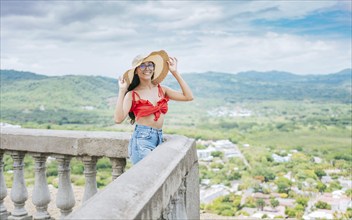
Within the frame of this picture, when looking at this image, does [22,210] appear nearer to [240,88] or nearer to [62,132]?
[62,132]

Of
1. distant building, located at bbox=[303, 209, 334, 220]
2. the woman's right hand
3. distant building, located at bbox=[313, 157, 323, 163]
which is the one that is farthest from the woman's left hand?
distant building, located at bbox=[313, 157, 323, 163]

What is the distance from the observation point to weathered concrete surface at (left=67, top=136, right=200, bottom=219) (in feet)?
5.81

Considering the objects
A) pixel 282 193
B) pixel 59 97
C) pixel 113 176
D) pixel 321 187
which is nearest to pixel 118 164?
pixel 113 176

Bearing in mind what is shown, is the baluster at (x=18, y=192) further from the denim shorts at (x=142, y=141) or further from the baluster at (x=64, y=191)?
the denim shorts at (x=142, y=141)

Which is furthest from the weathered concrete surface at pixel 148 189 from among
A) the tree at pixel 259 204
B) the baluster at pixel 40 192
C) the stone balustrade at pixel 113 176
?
the tree at pixel 259 204

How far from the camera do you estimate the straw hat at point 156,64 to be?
12.2 ft

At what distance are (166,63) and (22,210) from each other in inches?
80.0

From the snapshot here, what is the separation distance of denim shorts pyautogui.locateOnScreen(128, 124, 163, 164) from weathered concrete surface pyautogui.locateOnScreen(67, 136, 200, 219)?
0.27 meters

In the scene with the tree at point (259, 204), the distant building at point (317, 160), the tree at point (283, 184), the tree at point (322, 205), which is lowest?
the distant building at point (317, 160)

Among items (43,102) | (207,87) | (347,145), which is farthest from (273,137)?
(207,87)

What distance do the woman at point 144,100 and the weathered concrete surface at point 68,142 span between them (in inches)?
11.6

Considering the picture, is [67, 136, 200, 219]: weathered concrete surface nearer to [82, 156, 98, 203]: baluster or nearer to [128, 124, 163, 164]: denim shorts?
[128, 124, 163, 164]: denim shorts

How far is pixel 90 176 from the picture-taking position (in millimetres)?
4000

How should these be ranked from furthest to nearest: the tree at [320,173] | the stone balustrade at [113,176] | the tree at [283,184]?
the tree at [320,173]
the tree at [283,184]
the stone balustrade at [113,176]
